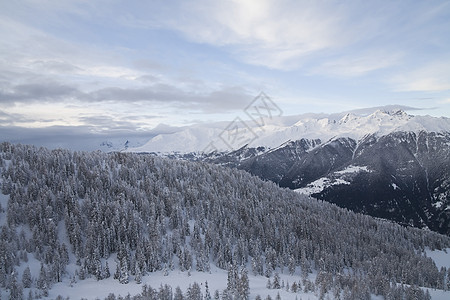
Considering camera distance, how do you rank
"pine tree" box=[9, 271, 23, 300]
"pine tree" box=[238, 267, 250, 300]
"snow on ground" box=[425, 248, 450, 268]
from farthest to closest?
"snow on ground" box=[425, 248, 450, 268], "pine tree" box=[238, 267, 250, 300], "pine tree" box=[9, 271, 23, 300]

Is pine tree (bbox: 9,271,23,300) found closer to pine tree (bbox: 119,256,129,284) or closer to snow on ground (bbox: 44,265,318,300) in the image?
snow on ground (bbox: 44,265,318,300)

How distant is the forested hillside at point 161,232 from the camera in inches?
4026

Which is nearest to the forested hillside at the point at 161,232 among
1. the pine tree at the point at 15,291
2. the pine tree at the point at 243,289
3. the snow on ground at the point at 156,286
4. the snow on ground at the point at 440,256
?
the pine tree at the point at 15,291

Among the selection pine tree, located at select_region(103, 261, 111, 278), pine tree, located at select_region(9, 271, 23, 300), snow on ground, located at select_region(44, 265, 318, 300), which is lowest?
snow on ground, located at select_region(44, 265, 318, 300)

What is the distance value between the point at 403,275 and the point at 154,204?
410ft

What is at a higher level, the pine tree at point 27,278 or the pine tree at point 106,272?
the pine tree at point 27,278

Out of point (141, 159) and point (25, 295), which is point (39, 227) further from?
point (141, 159)

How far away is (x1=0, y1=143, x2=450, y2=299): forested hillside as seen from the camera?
335ft

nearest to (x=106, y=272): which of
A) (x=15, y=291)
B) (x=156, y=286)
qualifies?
(x=156, y=286)

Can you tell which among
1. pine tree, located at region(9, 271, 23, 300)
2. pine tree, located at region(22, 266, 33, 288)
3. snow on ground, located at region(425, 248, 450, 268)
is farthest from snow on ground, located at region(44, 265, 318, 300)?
snow on ground, located at region(425, 248, 450, 268)

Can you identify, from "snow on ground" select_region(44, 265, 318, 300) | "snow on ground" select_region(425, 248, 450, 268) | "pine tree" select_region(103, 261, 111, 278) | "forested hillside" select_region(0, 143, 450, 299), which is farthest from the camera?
"snow on ground" select_region(425, 248, 450, 268)

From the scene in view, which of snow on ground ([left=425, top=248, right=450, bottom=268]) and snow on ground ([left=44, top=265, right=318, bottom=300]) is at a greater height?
snow on ground ([left=44, top=265, right=318, bottom=300])

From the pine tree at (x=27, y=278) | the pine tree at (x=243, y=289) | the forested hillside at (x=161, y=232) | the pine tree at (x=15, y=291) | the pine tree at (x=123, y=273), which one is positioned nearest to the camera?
the pine tree at (x=15, y=291)

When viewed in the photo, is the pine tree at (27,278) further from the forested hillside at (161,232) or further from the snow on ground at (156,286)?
the snow on ground at (156,286)
